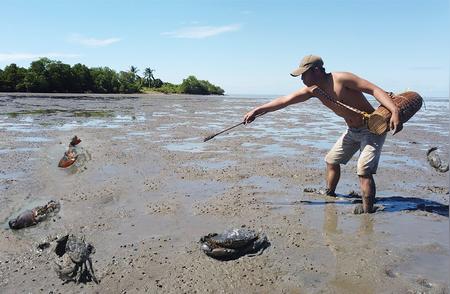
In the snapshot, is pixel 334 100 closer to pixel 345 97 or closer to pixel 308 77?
pixel 345 97

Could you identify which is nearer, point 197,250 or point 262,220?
point 197,250

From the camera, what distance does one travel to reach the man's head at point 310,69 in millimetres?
5078

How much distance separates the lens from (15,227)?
486 cm

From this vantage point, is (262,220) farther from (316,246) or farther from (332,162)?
(332,162)

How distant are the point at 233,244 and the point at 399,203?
2.98 m

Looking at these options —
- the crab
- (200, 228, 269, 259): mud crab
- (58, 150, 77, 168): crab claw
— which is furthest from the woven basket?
(58, 150, 77, 168): crab claw

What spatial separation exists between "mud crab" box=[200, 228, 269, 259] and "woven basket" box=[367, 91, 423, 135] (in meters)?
2.02

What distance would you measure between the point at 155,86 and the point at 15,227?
113004mm

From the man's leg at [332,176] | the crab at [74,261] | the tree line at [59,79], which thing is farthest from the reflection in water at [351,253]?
the tree line at [59,79]

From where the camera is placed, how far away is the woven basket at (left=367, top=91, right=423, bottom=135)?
5.00 m

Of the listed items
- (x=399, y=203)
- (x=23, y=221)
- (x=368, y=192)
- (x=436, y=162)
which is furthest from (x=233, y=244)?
(x=436, y=162)

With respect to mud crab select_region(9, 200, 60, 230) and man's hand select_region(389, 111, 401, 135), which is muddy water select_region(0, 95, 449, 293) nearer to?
mud crab select_region(9, 200, 60, 230)

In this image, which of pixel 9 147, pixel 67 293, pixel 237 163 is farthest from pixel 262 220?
pixel 9 147

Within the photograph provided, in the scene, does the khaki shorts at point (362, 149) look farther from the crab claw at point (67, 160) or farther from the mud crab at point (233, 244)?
the crab claw at point (67, 160)
